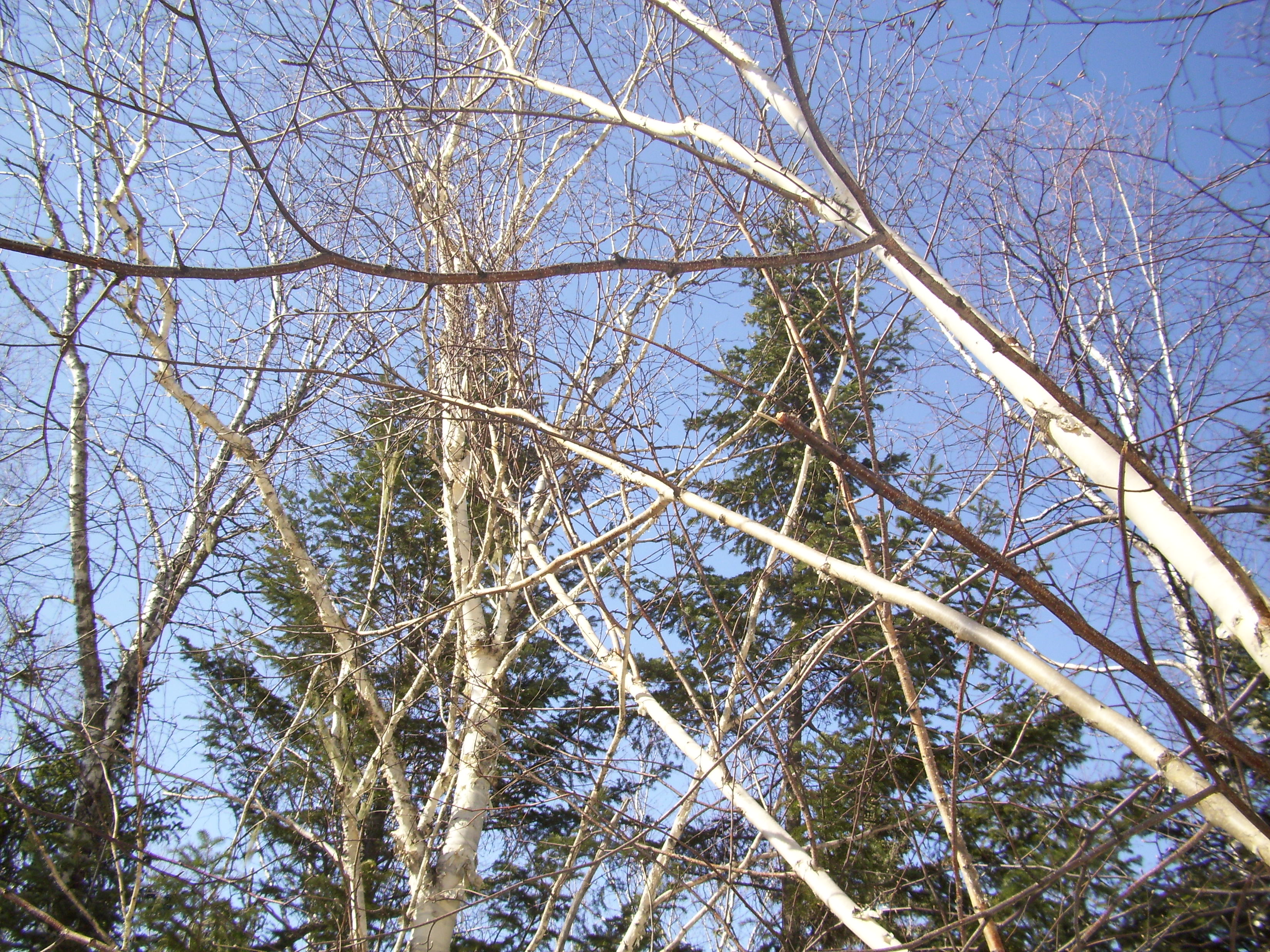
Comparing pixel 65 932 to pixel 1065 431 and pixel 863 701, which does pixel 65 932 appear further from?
pixel 863 701

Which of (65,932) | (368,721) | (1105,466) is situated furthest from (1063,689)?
(368,721)

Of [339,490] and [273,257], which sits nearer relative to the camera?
[273,257]

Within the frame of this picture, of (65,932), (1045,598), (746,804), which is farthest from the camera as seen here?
(65,932)

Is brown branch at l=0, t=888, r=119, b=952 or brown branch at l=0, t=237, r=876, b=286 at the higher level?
brown branch at l=0, t=237, r=876, b=286

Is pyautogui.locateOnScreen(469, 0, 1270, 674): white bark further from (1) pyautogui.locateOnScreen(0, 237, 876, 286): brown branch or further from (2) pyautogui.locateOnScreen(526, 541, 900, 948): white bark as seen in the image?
(2) pyautogui.locateOnScreen(526, 541, 900, 948): white bark

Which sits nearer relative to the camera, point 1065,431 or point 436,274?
point 436,274

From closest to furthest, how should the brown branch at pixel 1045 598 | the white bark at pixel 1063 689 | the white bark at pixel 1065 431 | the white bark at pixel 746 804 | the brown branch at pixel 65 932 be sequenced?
the brown branch at pixel 1045 598 < the white bark at pixel 1063 689 < the white bark at pixel 1065 431 < the white bark at pixel 746 804 < the brown branch at pixel 65 932

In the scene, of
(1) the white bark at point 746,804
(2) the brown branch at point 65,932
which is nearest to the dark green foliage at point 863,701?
(1) the white bark at point 746,804

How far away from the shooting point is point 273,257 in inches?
178

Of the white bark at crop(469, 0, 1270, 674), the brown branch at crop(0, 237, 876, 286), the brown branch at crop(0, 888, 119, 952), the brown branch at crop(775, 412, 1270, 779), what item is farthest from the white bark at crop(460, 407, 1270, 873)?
the brown branch at crop(0, 888, 119, 952)

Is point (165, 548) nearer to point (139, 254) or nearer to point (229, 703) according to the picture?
point (229, 703)

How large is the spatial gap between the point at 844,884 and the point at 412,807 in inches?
90.5

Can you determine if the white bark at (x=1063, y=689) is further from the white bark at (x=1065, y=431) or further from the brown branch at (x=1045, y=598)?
the white bark at (x=1065, y=431)

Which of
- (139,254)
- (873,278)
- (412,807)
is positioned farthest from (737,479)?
(139,254)
